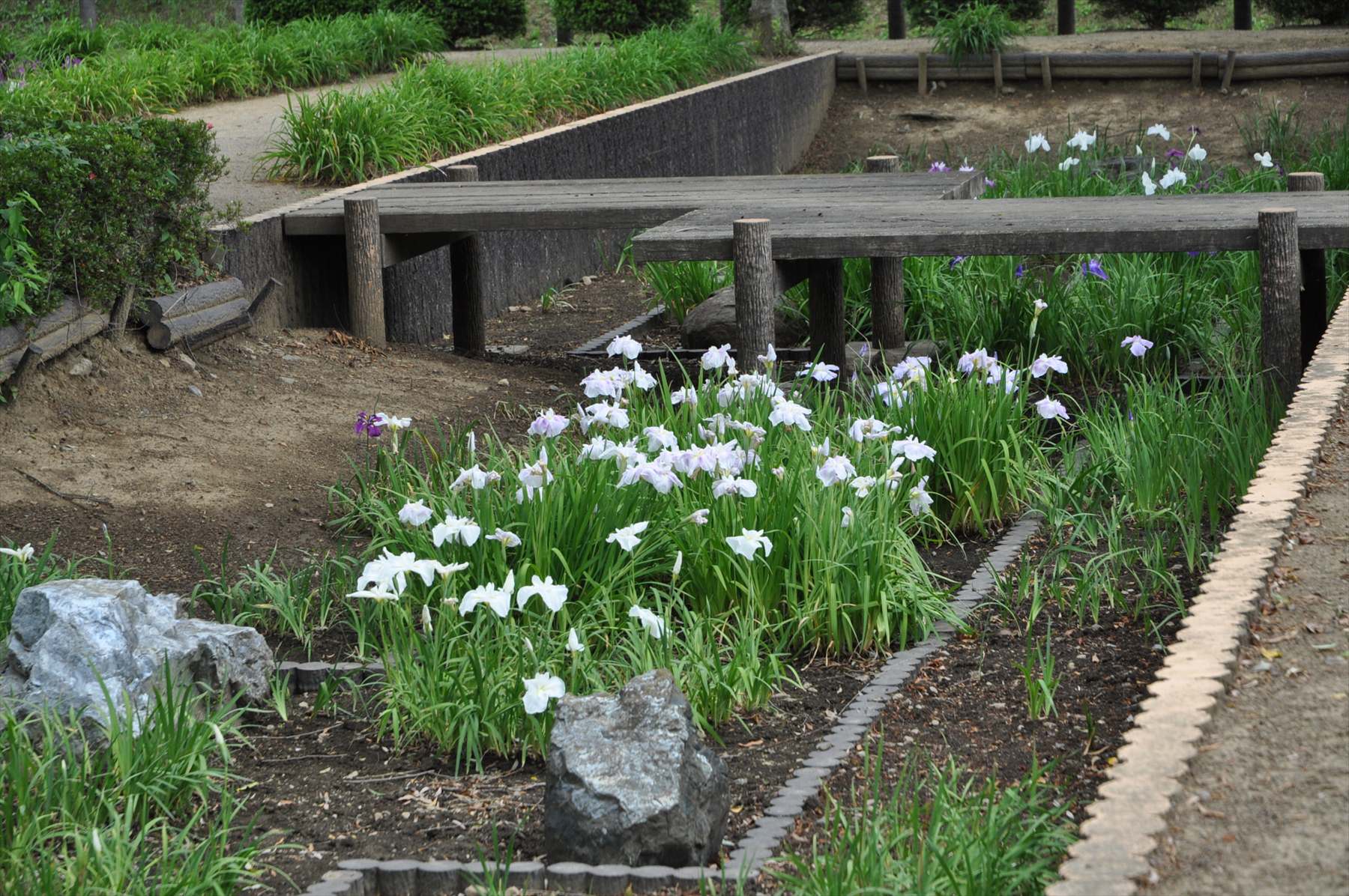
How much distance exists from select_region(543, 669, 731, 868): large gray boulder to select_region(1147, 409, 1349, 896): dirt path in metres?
0.82

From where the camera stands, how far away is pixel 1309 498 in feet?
10.7

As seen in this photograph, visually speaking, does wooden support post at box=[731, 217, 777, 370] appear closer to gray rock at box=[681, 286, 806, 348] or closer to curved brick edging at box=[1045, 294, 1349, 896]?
gray rock at box=[681, 286, 806, 348]

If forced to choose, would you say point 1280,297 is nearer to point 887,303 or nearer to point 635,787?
point 887,303

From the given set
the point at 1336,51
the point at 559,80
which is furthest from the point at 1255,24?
the point at 559,80

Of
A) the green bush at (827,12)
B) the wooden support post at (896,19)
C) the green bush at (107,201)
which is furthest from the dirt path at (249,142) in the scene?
the wooden support post at (896,19)

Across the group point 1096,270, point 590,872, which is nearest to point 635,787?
point 590,872

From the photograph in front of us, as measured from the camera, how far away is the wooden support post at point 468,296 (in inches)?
286

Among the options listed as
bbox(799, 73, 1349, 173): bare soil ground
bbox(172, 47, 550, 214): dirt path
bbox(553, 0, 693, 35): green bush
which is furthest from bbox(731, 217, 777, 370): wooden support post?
bbox(553, 0, 693, 35): green bush

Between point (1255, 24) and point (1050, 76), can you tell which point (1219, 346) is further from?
point (1255, 24)

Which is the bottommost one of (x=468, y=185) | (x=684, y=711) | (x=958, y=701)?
(x=958, y=701)

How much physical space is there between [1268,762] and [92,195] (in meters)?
4.26

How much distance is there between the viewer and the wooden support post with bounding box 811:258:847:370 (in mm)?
6328

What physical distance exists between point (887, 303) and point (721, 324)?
3.07ft

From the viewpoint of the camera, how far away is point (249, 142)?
28.2 ft
